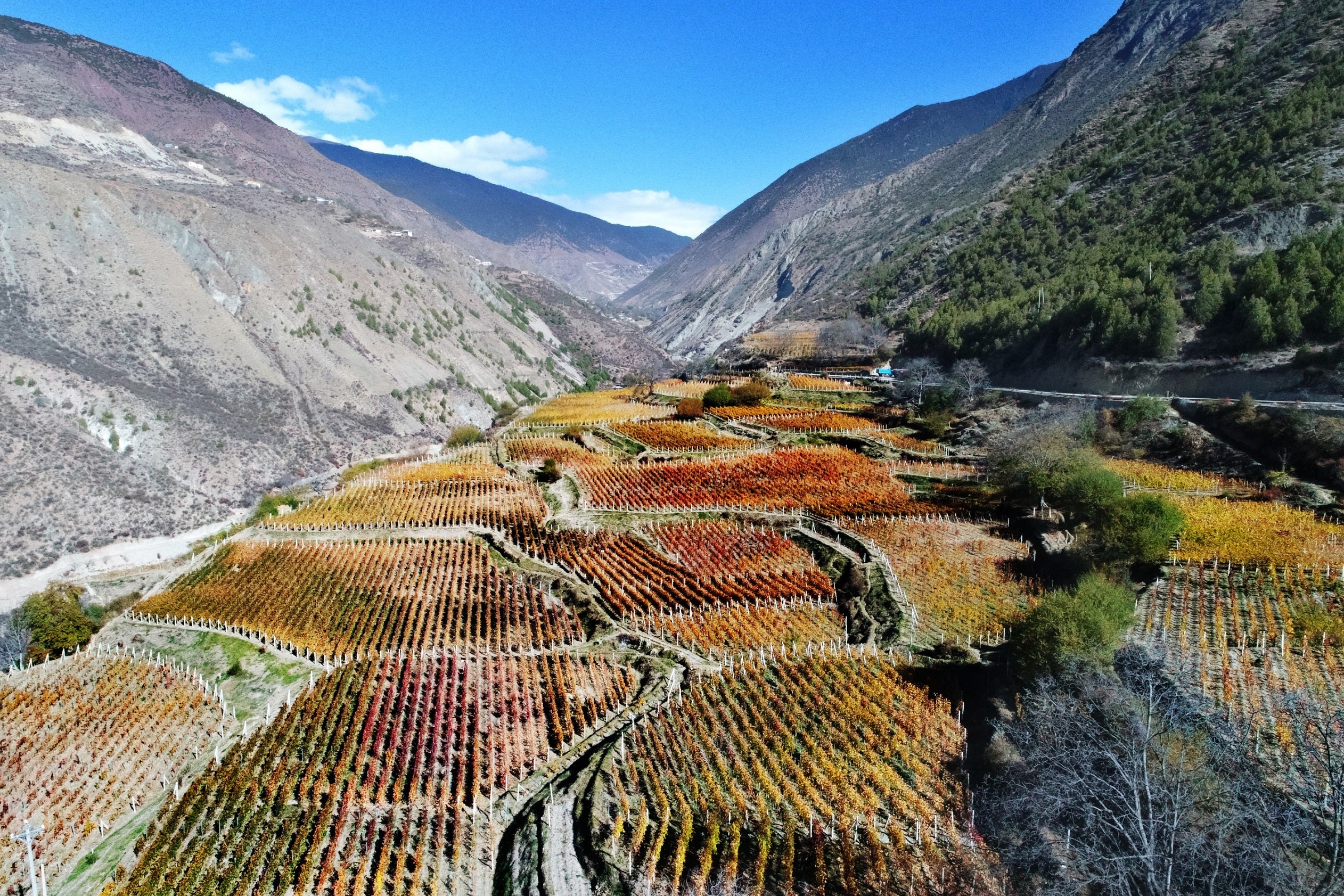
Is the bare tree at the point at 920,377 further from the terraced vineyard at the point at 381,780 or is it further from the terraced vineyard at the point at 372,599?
the terraced vineyard at the point at 381,780

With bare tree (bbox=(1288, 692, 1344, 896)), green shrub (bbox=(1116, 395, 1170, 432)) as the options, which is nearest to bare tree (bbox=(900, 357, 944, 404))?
green shrub (bbox=(1116, 395, 1170, 432))

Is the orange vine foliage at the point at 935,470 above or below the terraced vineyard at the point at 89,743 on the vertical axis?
above

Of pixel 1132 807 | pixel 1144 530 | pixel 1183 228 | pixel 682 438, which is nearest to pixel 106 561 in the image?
pixel 682 438

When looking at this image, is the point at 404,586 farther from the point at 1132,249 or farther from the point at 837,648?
the point at 1132,249

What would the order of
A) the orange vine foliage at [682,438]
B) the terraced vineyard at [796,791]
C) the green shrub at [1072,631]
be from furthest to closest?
the orange vine foliage at [682,438] → the green shrub at [1072,631] → the terraced vineyard at [796,791]

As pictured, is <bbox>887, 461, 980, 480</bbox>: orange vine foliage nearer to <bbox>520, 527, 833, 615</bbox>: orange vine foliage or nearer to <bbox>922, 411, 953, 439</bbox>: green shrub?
<bbox>922, 411, 953, 439</bbox>: green shrub

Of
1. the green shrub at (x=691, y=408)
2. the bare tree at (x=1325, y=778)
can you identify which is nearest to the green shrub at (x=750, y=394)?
the green shrub at (x=691, y=408)

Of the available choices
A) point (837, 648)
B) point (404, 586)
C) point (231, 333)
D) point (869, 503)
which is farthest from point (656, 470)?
point (231, 333)
